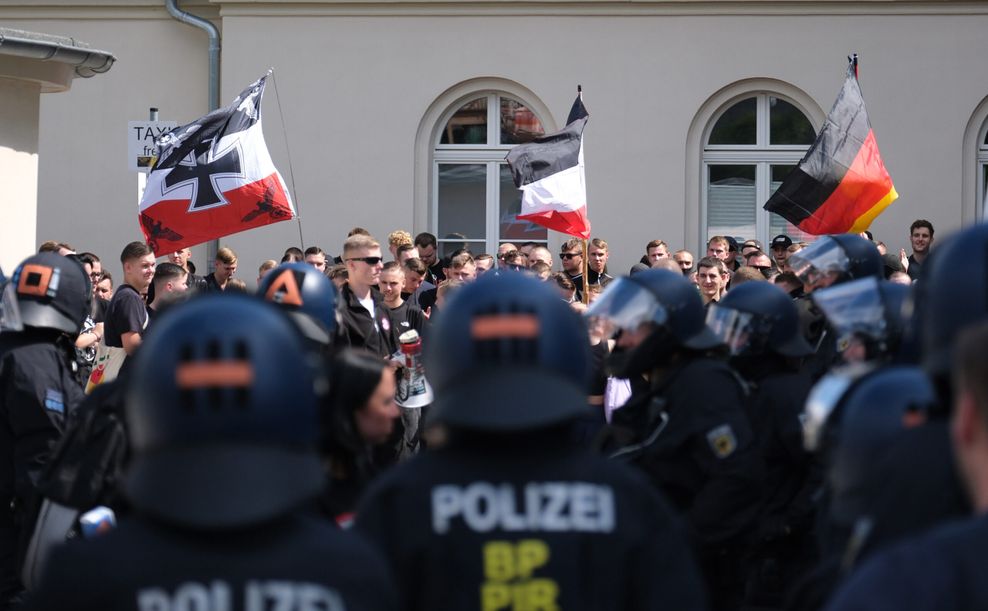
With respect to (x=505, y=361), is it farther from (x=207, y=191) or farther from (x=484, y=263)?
(x=484, y=263)

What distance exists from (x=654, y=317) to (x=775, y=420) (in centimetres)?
62

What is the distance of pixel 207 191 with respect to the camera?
30.2 ft

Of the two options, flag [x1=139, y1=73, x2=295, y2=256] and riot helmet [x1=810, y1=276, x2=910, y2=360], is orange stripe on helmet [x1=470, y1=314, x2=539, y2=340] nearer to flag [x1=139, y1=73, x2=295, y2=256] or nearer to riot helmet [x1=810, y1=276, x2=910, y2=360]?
riot helmet [x1=810, y1=276, x2=910, y2=360]

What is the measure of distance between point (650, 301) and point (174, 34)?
1343cm

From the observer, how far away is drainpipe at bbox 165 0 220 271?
16.6 meters

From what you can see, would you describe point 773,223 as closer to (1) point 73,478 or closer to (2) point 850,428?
(1) point 73,478

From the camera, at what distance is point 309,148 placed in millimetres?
16344

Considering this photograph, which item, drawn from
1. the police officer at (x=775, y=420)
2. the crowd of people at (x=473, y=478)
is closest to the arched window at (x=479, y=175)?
the police officer at (x=775, y=420)

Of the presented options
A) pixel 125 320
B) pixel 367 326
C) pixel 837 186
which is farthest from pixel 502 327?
pixel 837 186

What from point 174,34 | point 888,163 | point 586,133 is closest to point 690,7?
point 586,133

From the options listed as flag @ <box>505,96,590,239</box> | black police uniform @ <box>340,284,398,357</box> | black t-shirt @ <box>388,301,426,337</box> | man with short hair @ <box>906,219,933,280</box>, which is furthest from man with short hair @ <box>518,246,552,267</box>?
man with short hair @ <box>906,219,933,280</box>

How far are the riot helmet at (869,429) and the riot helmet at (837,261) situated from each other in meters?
3.77

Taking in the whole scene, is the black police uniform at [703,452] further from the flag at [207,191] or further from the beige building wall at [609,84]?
the beige building wall at [609,84]

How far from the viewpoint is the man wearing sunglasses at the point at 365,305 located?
25.5 feet
